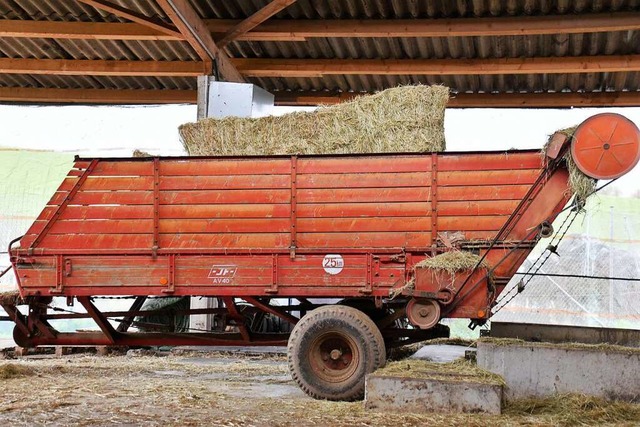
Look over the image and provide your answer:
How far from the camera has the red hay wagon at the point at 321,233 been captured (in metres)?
8.38

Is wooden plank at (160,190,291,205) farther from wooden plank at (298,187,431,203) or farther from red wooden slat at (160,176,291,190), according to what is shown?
wooden plank at (298,187,431,203)

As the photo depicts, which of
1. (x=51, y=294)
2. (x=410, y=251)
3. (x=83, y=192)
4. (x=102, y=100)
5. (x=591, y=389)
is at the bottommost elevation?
(x=591, y=389)

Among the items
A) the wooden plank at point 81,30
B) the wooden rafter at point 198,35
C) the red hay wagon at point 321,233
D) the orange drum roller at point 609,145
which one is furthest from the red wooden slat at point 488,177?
the wooden plank at point 81,30

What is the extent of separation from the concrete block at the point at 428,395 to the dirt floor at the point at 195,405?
0.46ft

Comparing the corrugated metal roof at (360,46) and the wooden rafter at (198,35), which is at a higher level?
the corrugated metal roof at (360,46)

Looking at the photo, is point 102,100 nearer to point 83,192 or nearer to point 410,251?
point 83,192

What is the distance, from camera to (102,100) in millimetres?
16688

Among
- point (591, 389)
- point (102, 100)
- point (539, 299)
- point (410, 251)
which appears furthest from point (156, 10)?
point (539, 299)

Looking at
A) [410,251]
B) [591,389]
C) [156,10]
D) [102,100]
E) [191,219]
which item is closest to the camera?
[591,389]

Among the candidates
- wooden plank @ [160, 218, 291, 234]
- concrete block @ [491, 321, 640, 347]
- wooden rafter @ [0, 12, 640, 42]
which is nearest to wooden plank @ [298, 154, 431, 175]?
wooden plank @ [160, 218, 291, 234]

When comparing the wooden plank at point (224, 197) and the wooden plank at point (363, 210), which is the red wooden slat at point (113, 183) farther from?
the wooden plank at point (363, 210)

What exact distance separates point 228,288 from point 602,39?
8521 millimetres

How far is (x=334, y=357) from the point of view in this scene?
8.48 m

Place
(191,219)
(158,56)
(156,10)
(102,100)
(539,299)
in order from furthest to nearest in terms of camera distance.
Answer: (539,299), (102,100), (158,56), (156,10), (191,219)
